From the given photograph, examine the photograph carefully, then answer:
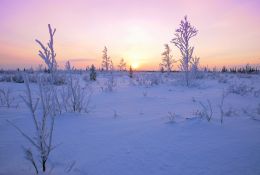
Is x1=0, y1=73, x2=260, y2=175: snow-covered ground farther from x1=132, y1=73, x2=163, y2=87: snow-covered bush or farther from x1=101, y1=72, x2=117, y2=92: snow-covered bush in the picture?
x1=132, y1=73, x2=163, y2=87: snow-covered bush

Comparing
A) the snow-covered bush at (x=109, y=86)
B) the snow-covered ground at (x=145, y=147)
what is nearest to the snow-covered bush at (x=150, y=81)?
the snow-covered bush at (x=109, y=86)

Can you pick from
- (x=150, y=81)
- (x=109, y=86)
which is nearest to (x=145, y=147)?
(x=109, y=86)

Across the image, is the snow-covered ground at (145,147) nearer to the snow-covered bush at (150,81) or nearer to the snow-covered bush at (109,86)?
the snow-covered bush at (109,86)

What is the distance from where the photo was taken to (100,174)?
1.79m

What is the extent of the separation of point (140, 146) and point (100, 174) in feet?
2.07

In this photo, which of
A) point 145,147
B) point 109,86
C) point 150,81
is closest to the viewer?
point 145,147

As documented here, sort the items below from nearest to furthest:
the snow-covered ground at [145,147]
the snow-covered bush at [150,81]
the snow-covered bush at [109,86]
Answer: the snow-covered ground at [145,147] < the snow-covered bush at [109,86] < the snow-covered bush at [150,81]

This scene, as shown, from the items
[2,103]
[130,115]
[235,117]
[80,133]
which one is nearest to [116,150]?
[80,133]

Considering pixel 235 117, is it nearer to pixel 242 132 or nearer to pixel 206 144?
pixel 242 132

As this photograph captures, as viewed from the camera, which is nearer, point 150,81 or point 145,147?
point 145,147

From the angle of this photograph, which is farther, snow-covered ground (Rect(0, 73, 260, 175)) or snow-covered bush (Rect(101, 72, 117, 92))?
snow-covered bush (Rect(101, 72, 117, 92))

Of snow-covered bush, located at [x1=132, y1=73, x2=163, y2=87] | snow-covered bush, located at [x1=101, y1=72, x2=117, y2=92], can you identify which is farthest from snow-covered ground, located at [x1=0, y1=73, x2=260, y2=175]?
snow-covered bush, located at [x1=132, y1=73, x2=163, y2=87]

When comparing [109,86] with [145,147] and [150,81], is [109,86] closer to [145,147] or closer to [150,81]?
[150,81]

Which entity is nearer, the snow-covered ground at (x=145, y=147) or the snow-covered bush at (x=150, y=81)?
the snow-covered ground at (x=145, y=147)
